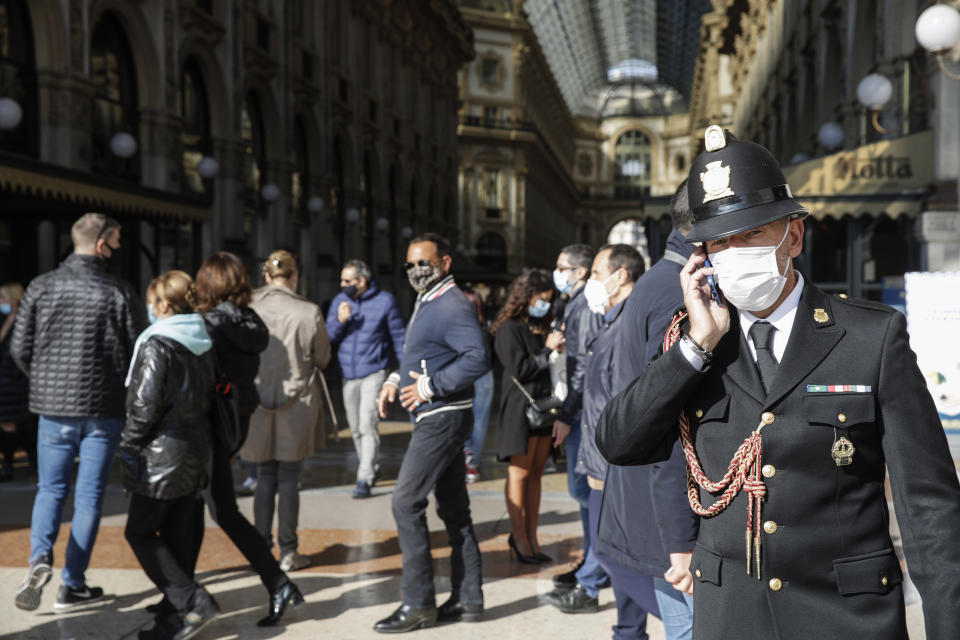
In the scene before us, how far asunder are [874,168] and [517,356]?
29.6 ft

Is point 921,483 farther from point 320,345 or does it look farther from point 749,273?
point 320,345

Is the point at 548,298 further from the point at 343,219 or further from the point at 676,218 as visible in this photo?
the point at 343,219

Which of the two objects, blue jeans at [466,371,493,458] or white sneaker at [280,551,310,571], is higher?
blue jeans at [466,371,493,458]

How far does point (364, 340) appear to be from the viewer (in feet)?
29.8

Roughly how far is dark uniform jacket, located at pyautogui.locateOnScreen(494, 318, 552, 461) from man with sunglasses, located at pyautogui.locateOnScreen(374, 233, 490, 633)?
1161mm

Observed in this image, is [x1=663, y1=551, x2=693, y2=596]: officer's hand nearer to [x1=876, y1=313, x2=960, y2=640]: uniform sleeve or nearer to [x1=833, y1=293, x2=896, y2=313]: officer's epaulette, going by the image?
[x1=876, y1=313, x2=960, y2=640]: uniform sleeve

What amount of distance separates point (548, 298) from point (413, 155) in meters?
35.3

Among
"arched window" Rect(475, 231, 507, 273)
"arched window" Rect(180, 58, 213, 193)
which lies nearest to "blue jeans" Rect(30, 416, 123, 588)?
"arched window" Rect(180, 58, 213, 193)

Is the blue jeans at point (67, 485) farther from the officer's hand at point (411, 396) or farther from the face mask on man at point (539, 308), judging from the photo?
the face mask on man at point (539, 308)

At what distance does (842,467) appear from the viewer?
2.21 m

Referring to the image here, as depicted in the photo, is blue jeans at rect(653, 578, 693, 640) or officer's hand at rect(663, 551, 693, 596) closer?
officer's hand at rect(663, 551, 693, 596)

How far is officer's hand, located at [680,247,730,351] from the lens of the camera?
229 centimetres

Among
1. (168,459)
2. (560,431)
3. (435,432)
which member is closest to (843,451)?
(435,432)

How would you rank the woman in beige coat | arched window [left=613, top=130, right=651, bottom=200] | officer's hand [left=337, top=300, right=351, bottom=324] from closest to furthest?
the woman in beige coat < officer's hand [left=337, top=300, right=351, bottom=324] < arched window [left=613, top=130, right=651, bottom=200]
